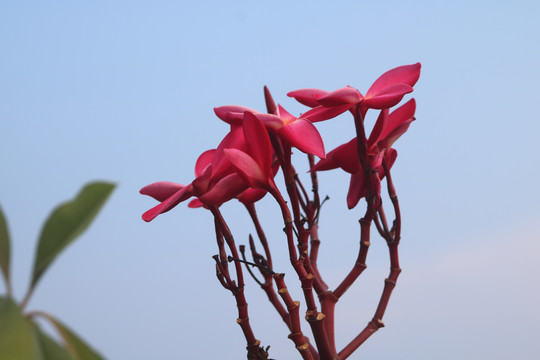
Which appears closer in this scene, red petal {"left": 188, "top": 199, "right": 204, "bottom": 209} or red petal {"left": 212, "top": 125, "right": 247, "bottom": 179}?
red petal {"left": 212, "top": 125, "right": 247, "bottom": 179}

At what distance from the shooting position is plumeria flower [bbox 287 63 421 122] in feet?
2.03

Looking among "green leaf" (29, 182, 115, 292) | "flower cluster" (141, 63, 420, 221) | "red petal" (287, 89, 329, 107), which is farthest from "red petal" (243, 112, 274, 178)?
"green leaf" (29, 182, 115, 292)

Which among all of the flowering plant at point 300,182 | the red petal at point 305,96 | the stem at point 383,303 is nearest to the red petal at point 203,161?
the flowering plant at point 300,182

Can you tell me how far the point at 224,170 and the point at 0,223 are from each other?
0.46 m

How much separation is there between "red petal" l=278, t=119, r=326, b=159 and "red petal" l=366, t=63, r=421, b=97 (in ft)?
0.34

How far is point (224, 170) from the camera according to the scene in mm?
633

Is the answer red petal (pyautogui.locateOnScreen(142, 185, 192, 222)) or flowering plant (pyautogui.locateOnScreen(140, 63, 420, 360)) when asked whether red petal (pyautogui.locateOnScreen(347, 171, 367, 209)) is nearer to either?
flowering plant (pyautogui.locateOnScreen(140, 63, 420, 360))

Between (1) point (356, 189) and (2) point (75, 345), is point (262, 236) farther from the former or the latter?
(2) point (75, 345)

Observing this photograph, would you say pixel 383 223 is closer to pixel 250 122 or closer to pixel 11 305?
pixel 250 122

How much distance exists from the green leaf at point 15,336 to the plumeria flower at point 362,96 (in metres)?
0.48

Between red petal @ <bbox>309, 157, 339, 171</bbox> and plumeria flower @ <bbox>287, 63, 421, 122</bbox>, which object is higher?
plumeria flower @ <bbox>287, 63, 421, 122</bbox>

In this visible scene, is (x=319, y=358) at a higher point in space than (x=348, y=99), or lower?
lower

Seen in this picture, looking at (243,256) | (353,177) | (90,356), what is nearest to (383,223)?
(353,177)

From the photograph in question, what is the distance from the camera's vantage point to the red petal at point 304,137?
0.58m
